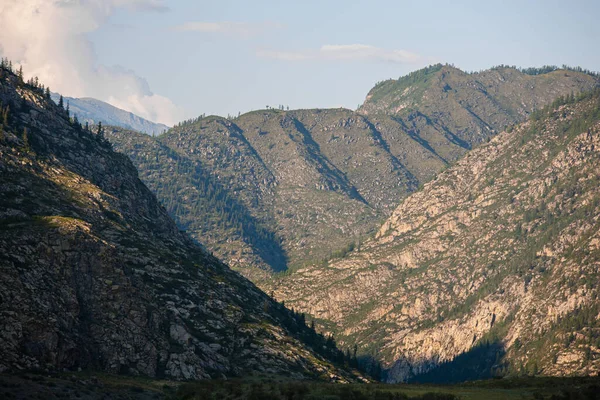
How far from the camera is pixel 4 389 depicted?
117m

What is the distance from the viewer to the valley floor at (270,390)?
119 metres

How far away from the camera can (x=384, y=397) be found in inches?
4729

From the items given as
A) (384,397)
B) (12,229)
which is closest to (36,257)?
(12,229)

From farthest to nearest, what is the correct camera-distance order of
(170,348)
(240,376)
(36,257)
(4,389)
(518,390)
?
(240,376) < (170,348) < (36,257) < (518,390) < (4,389)

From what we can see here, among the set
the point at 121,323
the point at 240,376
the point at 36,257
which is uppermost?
the point at 36,257

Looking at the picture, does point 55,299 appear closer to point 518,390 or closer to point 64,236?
point 64,236

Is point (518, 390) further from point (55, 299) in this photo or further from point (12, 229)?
point (12, 229)

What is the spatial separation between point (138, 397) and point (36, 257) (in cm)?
5319

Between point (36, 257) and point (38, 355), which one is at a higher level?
point (36, 257)

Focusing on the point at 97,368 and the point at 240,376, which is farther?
the point at 240,376

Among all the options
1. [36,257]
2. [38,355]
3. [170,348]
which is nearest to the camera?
[38,355]

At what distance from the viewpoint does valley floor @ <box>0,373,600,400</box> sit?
118625mm

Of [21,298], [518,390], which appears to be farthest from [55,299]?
[518,390]

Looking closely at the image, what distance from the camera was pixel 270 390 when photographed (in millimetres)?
129250
